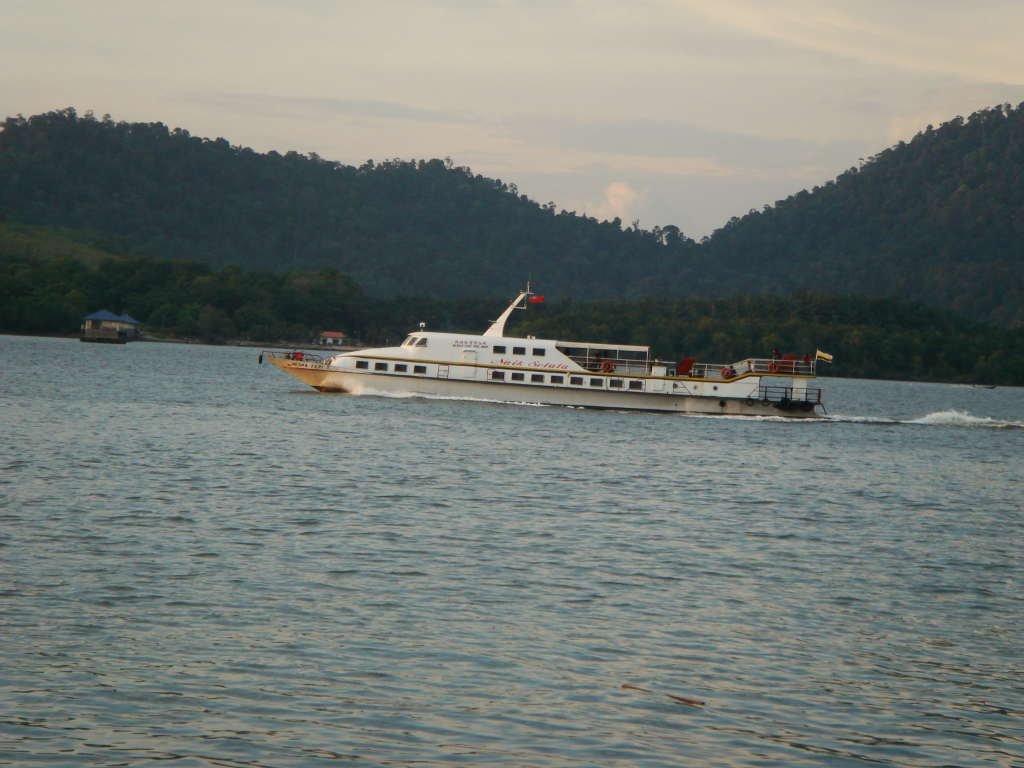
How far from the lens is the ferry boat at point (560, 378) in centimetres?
6366

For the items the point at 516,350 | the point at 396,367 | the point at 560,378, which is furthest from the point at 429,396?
the point at 560,378

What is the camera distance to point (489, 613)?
16812 mm

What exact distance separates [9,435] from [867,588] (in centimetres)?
3273

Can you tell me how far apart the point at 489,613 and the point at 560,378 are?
155 feet

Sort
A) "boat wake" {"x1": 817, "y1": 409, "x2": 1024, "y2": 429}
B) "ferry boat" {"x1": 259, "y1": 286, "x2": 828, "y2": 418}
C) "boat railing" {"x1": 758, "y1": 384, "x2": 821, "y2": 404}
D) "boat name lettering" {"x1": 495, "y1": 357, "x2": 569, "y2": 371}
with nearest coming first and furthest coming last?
"ferry boat" {"x1": 259, "y1": 286, "x2": 828, "y2": 418} → "boat name lettering" {"x1": 495, "y1": 357, "x2": 569, "y2": 371} → "boat railing" {"x1": 758, "y1": 384, "x2": 821, "y2": 404} → "boat wake" {"x1": 817, "y1": 409, "x2": 1024, "y2": 429}

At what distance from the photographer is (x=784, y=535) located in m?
26.2

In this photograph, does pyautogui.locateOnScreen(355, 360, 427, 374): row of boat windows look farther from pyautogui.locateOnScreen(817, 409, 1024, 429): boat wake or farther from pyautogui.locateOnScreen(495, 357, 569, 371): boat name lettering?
pyautogui.locateOnScreen(817, 409, 1024, 429): boat wake

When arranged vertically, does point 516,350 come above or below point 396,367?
above

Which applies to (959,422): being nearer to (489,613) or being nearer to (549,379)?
(549,379)

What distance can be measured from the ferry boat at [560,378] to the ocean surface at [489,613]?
25.1 m

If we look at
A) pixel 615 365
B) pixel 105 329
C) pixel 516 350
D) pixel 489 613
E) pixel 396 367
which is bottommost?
pixel 489 613

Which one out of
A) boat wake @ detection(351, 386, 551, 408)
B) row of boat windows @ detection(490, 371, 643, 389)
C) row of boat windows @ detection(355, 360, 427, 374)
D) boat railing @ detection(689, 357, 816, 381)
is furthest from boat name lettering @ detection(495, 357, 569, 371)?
boat railing @ detection(689, 357, 816, 381)

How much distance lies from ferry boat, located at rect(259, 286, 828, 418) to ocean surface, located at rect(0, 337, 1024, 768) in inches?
987

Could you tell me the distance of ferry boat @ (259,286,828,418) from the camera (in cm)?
6366
